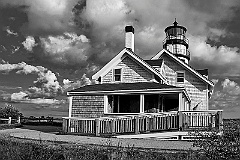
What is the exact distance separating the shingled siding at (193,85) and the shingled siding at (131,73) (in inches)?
185

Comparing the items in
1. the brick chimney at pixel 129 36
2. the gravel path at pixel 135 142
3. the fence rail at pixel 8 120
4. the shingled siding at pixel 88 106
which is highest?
the brick chimney at pixel 129 36

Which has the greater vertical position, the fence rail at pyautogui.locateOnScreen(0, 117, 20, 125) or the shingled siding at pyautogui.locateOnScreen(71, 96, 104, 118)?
the shingled siding at pyautogui.locateOnScreen(71, 96, 104, 118)

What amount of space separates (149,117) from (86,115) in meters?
→ 5.37

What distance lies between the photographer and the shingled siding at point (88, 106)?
19.1 m

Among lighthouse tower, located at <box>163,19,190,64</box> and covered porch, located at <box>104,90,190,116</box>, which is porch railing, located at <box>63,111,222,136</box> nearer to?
covered porch, located at <box>104,90,190,116</box>

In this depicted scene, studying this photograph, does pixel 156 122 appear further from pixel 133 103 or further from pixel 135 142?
pixel 133 103

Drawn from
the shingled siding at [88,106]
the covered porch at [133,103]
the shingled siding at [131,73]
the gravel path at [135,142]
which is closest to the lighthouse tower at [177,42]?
the shingled siding at [131,73]

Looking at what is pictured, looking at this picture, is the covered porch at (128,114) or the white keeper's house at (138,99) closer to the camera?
the covered porch at (128,114)

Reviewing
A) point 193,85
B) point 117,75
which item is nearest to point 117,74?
point 117,75

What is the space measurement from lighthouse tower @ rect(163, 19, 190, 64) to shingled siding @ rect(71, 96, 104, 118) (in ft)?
55.7

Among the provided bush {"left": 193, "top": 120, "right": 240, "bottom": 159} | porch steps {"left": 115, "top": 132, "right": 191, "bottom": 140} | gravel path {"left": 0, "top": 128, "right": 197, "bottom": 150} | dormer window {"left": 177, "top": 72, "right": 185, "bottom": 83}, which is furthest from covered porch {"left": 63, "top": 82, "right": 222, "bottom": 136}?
dormer window {"left": 177, "top": 72, "right": 185, "bottom": 83}

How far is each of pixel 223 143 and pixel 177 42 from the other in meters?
27.3

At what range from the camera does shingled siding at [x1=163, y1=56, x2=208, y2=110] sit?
25500 millimetres

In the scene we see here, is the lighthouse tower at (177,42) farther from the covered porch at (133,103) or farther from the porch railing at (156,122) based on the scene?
the porch railing at (156,122)
